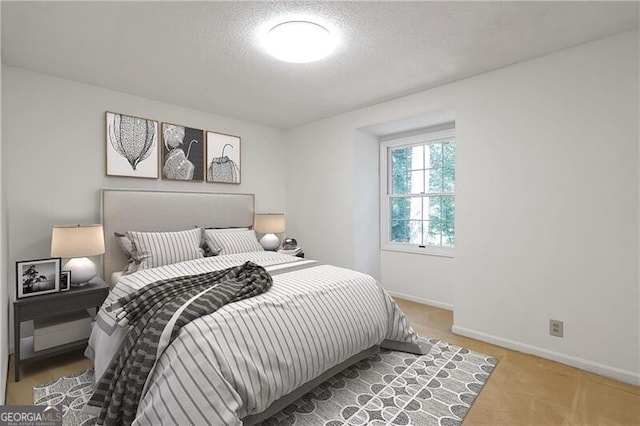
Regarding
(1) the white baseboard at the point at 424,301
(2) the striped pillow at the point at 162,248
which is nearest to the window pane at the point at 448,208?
(1) the white baseboard at the point at 424,301

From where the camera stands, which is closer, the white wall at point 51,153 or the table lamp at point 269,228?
the white wall at point 51,153

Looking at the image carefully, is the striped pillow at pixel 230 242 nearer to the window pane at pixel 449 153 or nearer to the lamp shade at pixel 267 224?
the lamp shade at pixel 267 224

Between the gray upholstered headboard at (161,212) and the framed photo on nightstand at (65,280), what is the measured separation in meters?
0.49

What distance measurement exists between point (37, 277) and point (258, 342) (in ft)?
6.27

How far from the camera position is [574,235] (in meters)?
2.36

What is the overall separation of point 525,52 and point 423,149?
164cm

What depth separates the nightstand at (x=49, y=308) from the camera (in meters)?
2.16

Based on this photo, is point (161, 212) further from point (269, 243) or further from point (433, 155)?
point (433, 155)

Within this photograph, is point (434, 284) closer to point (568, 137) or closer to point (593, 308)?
point (593, 308)

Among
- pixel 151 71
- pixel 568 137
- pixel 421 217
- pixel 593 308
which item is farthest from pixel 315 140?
pixel 593 308

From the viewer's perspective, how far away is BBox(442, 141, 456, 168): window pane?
12.2 feet

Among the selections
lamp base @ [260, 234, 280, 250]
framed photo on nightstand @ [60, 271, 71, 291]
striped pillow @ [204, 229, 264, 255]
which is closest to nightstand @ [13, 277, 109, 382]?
framed photo on nightstand @ [60, 271, 71, 291]

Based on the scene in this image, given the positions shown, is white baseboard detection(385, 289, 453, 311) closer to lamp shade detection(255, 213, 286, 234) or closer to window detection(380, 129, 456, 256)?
window detection(380, 129, 456, 256)

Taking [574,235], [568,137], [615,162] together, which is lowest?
[574,235]
